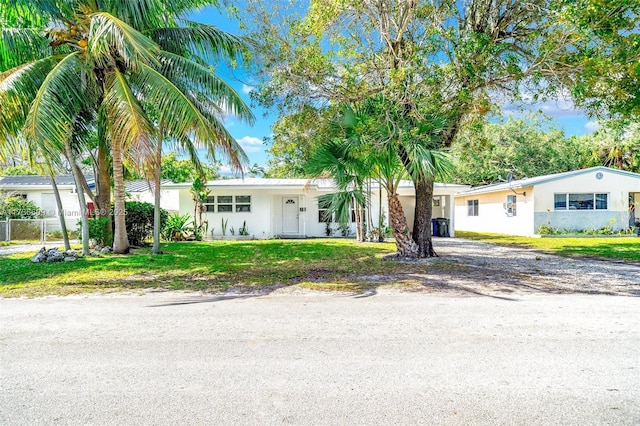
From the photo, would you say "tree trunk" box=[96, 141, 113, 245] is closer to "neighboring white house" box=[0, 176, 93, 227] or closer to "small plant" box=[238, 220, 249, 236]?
"small plant" box=[238, 220, 249, 236]

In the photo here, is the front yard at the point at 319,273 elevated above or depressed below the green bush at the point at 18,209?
below

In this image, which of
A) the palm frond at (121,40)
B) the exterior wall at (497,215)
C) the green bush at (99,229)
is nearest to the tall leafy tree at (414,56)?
the palm frond at (121,40)

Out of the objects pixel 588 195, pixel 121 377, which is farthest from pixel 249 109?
pixel 588 195

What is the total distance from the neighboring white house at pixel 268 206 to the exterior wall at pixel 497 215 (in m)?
4.04

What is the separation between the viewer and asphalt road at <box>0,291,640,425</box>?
2817mm

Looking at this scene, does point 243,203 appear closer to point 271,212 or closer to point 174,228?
point 271,212

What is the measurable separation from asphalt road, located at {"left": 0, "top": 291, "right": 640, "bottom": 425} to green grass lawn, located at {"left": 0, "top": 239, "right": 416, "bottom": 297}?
67.5 inches

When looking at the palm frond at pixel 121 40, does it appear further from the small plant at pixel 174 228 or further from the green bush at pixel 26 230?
the green bush at pixel 26 230

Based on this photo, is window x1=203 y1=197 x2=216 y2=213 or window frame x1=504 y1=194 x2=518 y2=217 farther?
window frame x1=504 y1=194 x2=518 y2=217

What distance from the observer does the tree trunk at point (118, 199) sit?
1102 cm

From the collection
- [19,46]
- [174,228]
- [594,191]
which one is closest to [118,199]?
[19,46]

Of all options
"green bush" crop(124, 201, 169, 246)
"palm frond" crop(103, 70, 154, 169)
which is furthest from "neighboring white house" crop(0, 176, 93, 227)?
"palm frond" crop(103, 70, 154, 169)

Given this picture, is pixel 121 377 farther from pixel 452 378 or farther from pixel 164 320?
pixel 452 378

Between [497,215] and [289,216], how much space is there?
1228 centimetres
